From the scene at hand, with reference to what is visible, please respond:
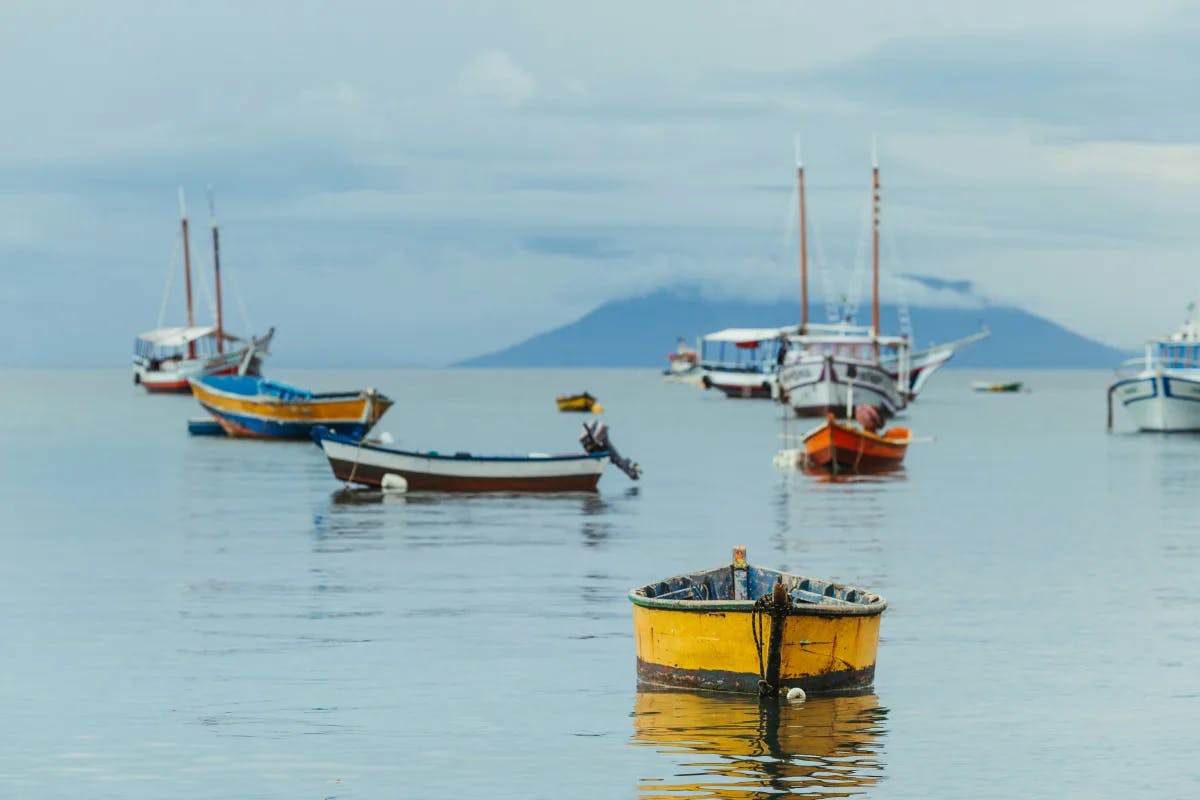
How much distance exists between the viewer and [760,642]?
20109mm

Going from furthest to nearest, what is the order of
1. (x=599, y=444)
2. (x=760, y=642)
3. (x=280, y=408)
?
(x=280, y=408), (x=599, y=444), (x=760, y=642)

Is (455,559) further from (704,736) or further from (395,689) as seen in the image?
(704,736)

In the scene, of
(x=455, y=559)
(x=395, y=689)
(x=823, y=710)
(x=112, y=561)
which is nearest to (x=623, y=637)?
(x=395, y=689)

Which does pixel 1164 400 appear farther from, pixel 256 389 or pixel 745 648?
pixel 745 648

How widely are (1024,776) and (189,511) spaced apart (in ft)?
127

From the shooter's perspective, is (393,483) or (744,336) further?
(744,336)

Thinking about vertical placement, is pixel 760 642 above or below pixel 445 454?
below

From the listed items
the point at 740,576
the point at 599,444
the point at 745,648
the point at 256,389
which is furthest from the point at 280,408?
the point at 745,648

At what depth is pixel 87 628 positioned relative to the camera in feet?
93.2

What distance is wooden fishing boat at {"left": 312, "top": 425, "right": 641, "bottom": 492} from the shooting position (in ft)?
178

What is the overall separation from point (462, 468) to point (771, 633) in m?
35.0

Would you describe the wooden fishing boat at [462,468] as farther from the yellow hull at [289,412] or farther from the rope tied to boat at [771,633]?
the rope tied to boat at [771,633]

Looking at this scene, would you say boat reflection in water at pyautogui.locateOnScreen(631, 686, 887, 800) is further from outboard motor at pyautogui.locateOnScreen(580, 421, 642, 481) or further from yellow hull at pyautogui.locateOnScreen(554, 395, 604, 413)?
yellow hull at pyautogui.locateOnScreen(554, 395, 604, 413)

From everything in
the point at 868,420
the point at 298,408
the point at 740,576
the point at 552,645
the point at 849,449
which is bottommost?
the point at 552,645
